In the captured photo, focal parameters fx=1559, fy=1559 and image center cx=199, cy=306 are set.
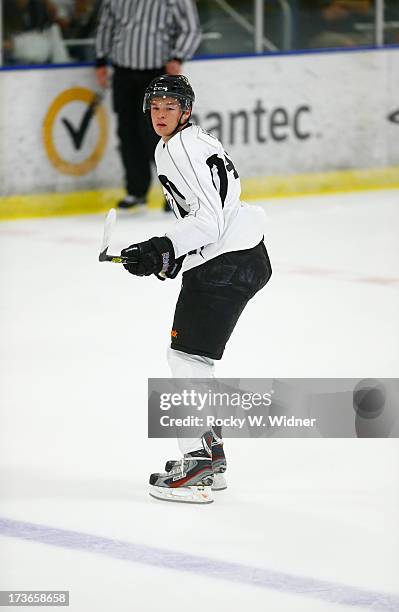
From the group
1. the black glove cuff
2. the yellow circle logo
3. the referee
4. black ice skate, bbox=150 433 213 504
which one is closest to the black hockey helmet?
the black glove cuff

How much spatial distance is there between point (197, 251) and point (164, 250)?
0.51 feet

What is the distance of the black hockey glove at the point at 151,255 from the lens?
12.2ft

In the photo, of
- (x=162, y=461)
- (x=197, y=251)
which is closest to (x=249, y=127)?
(x=162, y=461)

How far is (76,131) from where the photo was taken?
28.4 ft

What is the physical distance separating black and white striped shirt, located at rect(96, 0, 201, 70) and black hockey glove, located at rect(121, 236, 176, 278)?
15.6ft

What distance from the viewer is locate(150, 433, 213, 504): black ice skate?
3.88 metres

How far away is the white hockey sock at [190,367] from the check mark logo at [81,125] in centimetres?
487

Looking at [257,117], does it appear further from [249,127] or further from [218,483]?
[218,483]

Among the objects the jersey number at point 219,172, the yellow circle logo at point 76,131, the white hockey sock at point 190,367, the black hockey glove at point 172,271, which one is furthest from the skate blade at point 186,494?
the yellow circle logo at point 76,131

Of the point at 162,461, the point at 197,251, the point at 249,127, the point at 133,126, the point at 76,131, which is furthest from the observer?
the point at 249,127

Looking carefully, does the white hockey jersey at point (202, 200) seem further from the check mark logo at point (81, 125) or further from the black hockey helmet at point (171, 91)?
the check mark logo at point (81, 125)

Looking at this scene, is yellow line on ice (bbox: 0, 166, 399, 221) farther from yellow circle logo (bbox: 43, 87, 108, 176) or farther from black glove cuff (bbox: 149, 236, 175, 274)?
black glove cuff (bbox: 149, 236, 175, 274)

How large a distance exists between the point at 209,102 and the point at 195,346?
5.34m

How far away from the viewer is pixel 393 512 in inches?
148
